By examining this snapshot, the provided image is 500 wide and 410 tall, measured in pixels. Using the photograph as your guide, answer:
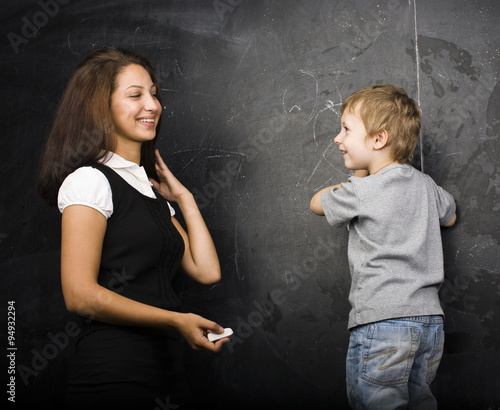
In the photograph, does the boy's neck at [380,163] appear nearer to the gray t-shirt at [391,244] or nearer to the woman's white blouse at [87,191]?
the gray t-shirt at [391,244]

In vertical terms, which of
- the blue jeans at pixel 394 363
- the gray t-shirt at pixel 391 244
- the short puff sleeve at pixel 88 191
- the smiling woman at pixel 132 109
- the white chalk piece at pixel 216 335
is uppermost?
the smiling woman at pixel 132 109

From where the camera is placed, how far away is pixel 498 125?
74.4 inches

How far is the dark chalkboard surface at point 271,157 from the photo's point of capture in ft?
6.25

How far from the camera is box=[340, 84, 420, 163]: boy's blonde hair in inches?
64.2

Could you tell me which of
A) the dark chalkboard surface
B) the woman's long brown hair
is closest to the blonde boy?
the dark chalkboard surface

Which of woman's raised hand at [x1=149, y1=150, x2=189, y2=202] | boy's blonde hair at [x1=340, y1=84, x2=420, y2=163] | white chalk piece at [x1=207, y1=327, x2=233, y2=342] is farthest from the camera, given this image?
woman's raised hand at [x1=149, y1=150, x2=189, y2=202]

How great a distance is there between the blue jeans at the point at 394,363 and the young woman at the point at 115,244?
0.43m

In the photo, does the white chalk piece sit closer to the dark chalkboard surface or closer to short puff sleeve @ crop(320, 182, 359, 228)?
short puff sleeve @ crop(320, 182, 359, 228)

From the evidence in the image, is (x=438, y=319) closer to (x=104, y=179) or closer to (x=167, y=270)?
(x=167, y=270)

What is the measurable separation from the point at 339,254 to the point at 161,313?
0.94 metres

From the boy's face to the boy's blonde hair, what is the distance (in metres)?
0.02

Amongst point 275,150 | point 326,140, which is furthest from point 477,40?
point 275,150

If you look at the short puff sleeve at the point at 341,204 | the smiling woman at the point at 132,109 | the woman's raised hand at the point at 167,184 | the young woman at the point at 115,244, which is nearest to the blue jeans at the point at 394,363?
the short puff sleeve at the point at 341,204

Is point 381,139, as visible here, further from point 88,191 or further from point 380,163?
point 88,191
